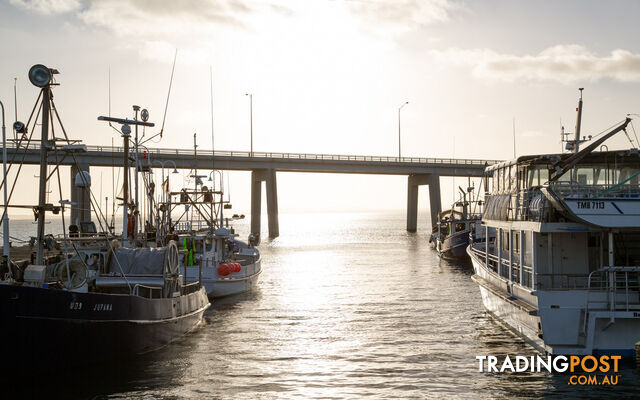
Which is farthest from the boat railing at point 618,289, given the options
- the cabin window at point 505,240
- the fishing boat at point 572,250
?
the cabin window at point 505,240

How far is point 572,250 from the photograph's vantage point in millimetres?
18781

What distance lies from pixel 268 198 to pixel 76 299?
268 ft

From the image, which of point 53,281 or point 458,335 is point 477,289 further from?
point 53,281

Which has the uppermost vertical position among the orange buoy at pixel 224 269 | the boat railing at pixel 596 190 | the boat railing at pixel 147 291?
the boat railing at pixel 596 190

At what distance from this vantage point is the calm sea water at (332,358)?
15648 millimetres

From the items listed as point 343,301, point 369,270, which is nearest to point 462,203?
point 369,270

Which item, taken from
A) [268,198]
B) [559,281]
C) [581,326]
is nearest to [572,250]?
[559,281]

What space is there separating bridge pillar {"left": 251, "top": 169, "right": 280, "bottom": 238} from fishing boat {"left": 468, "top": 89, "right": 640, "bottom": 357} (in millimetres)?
75782

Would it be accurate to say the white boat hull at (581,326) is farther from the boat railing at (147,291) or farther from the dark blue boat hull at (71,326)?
the boat railing at (147,291)

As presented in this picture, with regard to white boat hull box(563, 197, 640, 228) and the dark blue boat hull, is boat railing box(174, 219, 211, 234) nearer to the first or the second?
the dark blue boat hull

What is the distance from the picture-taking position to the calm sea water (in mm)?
15648

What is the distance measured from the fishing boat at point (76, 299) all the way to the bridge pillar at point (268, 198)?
2923 inches

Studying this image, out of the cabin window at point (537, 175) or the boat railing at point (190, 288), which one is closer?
the cabin window at point (537, 175)

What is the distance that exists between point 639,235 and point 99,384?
16.2 meters
